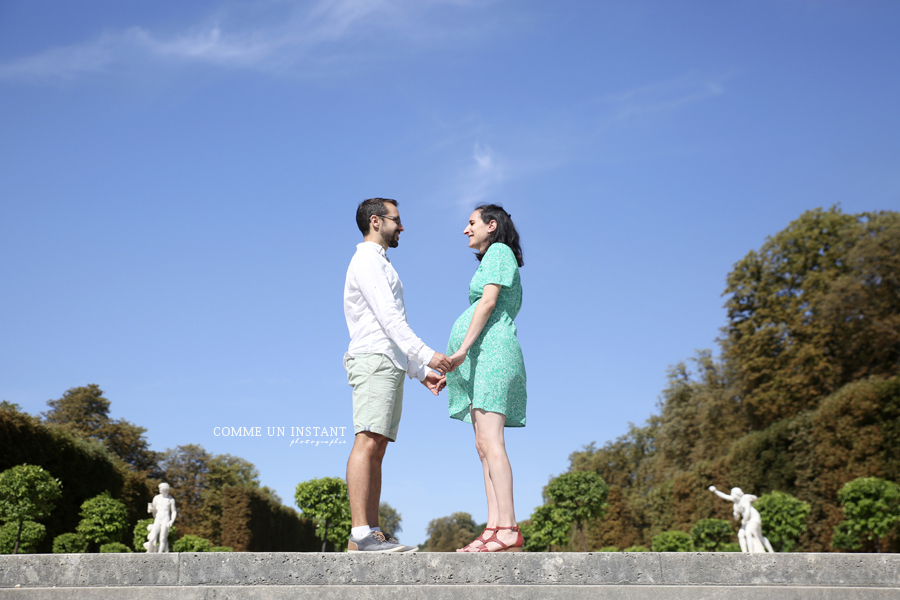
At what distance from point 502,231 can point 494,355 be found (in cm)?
107

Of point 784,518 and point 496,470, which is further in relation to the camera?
point 784,518

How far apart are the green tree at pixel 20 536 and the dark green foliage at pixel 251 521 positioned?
528 inches

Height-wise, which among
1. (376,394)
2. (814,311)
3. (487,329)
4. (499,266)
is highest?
(814,311)

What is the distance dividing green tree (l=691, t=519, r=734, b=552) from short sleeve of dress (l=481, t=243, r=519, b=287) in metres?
26.7

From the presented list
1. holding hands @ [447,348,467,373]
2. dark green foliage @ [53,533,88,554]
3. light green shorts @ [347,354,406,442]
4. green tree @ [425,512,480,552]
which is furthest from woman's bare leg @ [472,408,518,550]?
green tree @ [425,512,480,552]

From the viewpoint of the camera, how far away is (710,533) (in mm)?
29156

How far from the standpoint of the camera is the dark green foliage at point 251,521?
3425 centimetres

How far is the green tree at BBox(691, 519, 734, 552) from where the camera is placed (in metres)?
29.0

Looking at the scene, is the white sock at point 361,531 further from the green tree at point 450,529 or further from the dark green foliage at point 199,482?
the green tree at point 450,529

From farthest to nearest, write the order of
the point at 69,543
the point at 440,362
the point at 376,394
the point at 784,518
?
1. the point at 784,518
2. the point at 69,543
3. the point at 440,362
4. the point at 376,394

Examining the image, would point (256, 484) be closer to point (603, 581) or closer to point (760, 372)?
point (760, 372)

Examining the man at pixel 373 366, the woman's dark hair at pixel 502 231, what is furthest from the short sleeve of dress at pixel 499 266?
the man at pixel 373 366

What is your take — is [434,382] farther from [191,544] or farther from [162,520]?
[191,544]

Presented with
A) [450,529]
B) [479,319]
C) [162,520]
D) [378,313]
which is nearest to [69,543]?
[162,520]
